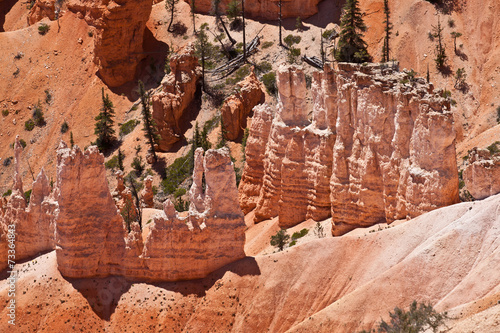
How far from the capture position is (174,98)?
98938 mm

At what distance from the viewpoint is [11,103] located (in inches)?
4510

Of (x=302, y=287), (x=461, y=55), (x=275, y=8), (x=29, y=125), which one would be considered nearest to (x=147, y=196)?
(x=302, y=287)

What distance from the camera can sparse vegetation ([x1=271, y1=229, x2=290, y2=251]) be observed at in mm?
68500

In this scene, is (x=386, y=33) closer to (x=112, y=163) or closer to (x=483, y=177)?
(x=112, y=163)

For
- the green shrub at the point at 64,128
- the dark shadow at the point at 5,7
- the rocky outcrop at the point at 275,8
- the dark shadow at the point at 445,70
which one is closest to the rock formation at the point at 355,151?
the dark shadow at the point at 445,70

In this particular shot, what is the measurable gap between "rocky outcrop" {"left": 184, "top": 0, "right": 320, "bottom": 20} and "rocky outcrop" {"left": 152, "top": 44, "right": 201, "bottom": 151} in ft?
37.4

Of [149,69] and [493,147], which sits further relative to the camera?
[149,69]

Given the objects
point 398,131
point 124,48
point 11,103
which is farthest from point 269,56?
point 398,131

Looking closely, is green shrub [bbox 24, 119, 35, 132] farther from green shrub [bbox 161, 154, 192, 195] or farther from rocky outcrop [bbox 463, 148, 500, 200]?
rocky outcrop [bbox 463, 148, 500, 200]

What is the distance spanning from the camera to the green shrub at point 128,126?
104312 millimetres

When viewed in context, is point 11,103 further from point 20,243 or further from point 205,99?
point 20,243

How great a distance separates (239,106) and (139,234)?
36272mm

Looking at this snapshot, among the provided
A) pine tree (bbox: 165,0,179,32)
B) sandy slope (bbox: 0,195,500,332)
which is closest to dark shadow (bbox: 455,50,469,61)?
pine tree (bbox: 165,0,179,32)

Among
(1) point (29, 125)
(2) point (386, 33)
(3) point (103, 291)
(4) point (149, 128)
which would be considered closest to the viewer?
(3) point (103, 291)
